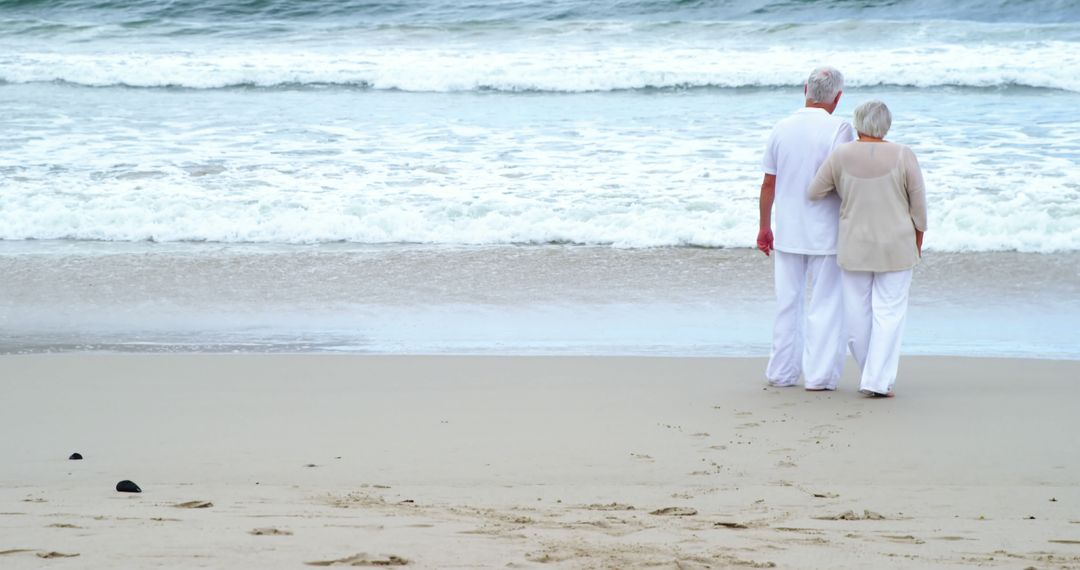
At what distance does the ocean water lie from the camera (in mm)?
7793

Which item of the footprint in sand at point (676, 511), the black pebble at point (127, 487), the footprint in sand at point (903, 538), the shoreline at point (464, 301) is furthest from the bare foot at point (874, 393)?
the black pebble at point (127, 487)

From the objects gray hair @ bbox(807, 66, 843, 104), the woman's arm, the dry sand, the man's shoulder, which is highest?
gray hair @ bbox(807, 66, 843, 104)

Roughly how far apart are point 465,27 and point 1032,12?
35.0 feet

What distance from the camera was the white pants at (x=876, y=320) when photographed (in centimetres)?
569

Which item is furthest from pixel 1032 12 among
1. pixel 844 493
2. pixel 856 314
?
pixel 844 493

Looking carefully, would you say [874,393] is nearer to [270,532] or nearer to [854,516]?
[854,516]

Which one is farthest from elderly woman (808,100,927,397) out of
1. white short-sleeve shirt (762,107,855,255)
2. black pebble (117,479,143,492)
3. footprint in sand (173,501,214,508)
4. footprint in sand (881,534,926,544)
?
black pebble (117,479,143,492)

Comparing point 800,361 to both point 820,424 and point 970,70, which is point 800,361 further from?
point 970,70

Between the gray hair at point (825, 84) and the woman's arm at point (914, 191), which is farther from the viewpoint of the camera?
the gray hair at point (825, 84)

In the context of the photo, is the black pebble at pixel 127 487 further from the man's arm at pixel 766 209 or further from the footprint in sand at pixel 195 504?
the man's arm at pixel 766 209

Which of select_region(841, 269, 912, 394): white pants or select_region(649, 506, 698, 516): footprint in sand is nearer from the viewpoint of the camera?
select_region(649, 506, 698, 516): footprint in sand

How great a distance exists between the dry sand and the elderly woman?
1.01 feet

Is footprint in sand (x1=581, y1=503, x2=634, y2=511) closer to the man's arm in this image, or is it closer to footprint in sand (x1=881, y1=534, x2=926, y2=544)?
footprint in sand (x1=881, y1=534, x2=926, y2=544)

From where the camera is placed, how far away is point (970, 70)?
1723 cm
